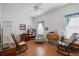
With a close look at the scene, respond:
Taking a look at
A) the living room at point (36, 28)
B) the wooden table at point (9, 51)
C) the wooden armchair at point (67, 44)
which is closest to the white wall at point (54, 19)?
the living room at point (36, 28)

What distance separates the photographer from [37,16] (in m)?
2.02

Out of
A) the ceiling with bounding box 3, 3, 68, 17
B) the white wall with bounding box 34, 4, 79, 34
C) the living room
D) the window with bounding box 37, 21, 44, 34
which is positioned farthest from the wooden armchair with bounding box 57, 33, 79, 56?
the ceiling with bounding box 3, 3, 68, 17

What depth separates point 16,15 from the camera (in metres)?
1.99

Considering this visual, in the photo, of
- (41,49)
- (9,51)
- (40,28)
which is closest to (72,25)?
(40,28)

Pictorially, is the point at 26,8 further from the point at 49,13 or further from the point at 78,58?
the point at 78,58

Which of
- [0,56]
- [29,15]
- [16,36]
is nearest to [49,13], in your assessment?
[29,15]

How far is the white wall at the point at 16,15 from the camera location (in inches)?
77.9

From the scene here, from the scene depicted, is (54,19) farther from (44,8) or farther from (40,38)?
(40,38)

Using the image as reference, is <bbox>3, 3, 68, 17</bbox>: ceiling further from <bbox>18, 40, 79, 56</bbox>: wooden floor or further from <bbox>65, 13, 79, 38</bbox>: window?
<bbox>18, 40, 79, 56</bbox>: wooden floor

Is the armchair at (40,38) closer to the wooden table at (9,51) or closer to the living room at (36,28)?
the living room at (36,28)

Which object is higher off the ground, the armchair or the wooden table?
the armchair

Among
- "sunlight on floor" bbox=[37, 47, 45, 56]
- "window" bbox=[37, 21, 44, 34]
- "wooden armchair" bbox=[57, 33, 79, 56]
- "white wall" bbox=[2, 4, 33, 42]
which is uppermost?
"white wall" bbox=[2, 4, 33, 42]

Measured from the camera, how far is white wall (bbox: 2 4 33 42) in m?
1.98

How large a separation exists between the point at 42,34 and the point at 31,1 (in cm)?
59
